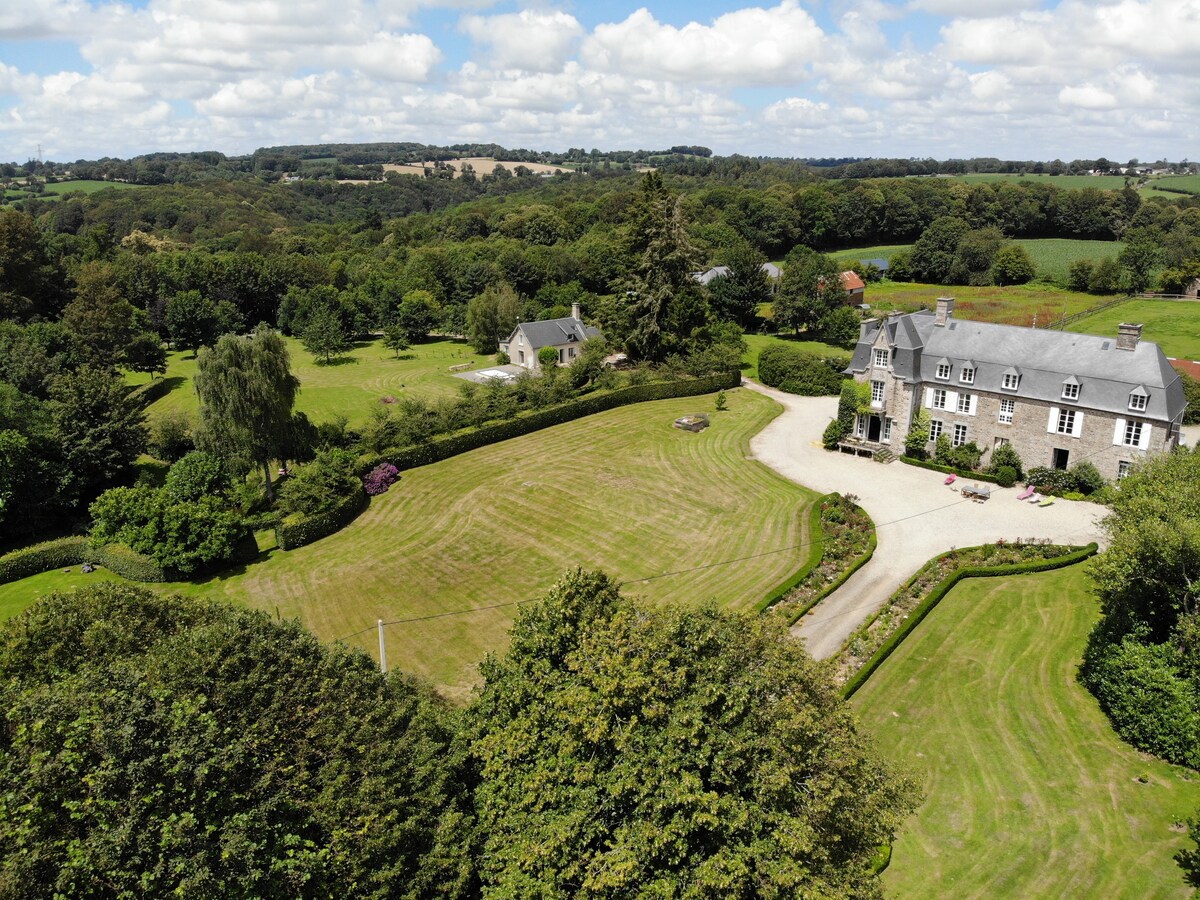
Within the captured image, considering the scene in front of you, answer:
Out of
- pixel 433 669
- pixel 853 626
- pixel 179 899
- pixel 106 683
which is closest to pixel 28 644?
pixel 106 683

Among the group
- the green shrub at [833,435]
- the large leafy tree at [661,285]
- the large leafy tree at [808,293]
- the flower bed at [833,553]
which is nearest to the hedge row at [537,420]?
the large leafy tree at [661,285]

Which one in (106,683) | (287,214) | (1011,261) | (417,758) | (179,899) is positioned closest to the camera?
(179,899)

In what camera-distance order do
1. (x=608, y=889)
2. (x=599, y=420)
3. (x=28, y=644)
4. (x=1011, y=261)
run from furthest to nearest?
(x=1011, y=261), (x=599, y=420), (x=28, y=644), (x=608, y=889)

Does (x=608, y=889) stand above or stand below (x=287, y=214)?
below

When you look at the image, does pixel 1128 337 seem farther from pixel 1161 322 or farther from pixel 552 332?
pixel 1161 322

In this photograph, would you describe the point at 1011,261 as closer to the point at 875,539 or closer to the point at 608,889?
the point at 875,539

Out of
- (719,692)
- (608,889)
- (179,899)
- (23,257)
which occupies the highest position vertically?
(23,257)

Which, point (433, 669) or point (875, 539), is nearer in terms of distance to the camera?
point (433, 669)
